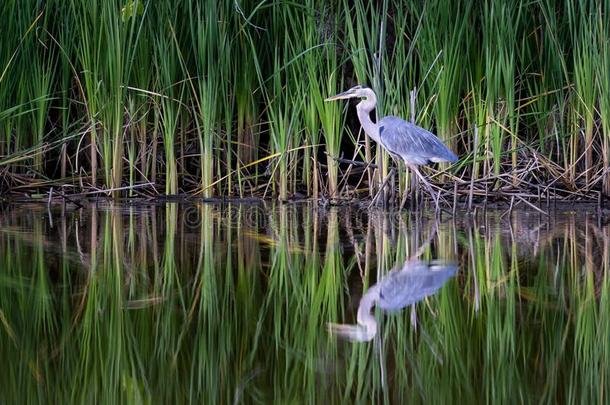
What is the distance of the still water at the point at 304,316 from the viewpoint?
Answer: 270 centimetres

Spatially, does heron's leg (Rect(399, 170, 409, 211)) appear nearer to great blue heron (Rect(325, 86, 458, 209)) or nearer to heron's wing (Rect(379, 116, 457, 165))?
great blue heron (Rect(325, 86, 458, 209))

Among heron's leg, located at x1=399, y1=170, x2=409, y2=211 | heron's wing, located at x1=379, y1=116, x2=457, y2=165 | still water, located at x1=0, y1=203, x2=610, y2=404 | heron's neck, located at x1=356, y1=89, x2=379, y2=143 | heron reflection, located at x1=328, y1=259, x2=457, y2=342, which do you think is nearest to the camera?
still water, located at x1=0, y1=203, x2=610, y2=404

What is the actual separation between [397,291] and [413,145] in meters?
3.28

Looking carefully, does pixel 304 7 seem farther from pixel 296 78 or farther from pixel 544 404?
pixel 544 404

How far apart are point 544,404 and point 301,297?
1.63 m

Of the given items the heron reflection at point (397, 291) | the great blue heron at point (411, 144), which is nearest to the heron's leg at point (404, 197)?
the great blue heron at point (411, 144)

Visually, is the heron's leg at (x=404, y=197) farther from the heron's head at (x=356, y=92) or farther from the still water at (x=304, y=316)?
the still water at (x=304, y=316)

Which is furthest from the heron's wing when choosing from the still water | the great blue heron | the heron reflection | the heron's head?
the heron reflection

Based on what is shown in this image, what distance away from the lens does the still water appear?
270 centimetres

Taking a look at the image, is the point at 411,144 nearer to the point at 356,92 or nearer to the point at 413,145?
the point at 413,145

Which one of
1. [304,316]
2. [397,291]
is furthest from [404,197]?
[304,316]

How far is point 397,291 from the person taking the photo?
4023 mm

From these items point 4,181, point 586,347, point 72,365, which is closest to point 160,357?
point 72,365

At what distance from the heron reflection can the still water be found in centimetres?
1
